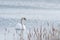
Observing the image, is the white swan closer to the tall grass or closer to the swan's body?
the swan's body

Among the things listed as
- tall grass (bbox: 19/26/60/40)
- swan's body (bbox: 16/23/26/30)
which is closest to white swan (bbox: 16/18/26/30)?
swan's body (bbox: 16/23/26/30)

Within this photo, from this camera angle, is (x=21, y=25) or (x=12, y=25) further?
(x=12, y=25)

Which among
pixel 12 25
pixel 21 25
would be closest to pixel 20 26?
pixel 21 25

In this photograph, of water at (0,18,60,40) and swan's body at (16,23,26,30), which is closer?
swan's body at (16,23,26,30)

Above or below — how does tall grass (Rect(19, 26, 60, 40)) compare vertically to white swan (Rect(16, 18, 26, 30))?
below

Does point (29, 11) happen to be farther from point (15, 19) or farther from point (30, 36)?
point (30, 36)

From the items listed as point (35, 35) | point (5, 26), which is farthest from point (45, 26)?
point (5, 26)

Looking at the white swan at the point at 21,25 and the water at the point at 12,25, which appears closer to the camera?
the white swan at the point at 21,25

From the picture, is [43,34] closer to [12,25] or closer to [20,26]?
[20,26]

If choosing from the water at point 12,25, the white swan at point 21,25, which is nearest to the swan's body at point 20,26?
the white swan at point 21,25

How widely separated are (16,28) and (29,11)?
584 mm

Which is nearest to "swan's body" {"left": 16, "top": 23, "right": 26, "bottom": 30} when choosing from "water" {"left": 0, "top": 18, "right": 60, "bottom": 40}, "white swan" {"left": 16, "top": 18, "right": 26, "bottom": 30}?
"white swan" {"left": 16, "top": 18, "right": 26, "bottom": 30}

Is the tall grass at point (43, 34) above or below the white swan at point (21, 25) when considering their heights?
below

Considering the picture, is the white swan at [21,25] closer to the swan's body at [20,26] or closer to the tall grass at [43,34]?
the swan's body at [20,26]
